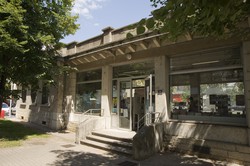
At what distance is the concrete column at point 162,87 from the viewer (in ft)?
26.4

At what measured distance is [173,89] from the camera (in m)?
8.12

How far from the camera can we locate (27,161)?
620cm

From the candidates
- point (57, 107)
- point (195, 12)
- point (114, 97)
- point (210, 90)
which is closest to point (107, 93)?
point (114, 97)

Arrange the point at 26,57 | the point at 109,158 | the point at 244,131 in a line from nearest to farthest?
the point at 244,131 → the point at 109,158 → the point at 26,57

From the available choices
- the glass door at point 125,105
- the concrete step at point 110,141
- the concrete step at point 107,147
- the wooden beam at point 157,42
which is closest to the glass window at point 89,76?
the glass door at point 125,105

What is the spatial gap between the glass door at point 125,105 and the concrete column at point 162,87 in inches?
72.2

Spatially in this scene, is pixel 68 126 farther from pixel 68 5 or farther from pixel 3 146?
pixel 68 5

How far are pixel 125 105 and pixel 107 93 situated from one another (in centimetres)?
116

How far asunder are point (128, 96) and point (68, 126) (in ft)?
15.2

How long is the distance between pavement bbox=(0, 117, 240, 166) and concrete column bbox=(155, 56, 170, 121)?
1673 millimetres

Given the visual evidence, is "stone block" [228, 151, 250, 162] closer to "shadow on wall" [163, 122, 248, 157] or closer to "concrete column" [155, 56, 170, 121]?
"shadow on wall" [163, 122, 248, 157]

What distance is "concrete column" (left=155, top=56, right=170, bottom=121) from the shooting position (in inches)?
317

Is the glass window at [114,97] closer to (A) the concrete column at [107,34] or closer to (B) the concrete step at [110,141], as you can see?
(B) the concrete step at [110,141]

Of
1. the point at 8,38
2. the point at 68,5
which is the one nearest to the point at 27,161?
the point at 8,38
